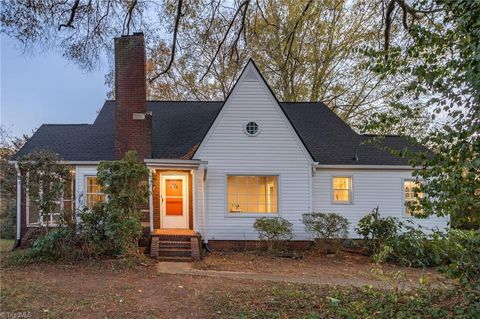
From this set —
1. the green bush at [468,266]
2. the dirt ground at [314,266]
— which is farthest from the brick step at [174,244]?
the green bush at [468,266]

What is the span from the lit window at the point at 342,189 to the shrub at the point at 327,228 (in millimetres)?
1833

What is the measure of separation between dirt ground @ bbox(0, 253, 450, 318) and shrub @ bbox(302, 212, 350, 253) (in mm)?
1528

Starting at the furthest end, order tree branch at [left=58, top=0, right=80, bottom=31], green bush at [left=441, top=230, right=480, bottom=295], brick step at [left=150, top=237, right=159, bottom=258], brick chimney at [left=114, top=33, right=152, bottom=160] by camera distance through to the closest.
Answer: brick chimney at [left=114, top=33, right=152, bottom=160] → brick step at [left=150, top=237, right=159, bottom=258] → tree branch at [left=58, top=0, right=80, bottom=31] → green bush at [left=441, top=230, right=480, bottom=295]

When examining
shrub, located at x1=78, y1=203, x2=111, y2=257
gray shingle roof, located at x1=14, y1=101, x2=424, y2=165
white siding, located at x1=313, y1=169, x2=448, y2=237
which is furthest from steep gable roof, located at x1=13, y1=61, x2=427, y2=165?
shrub, located at x1=78, y1=203, x2=111, y2=257

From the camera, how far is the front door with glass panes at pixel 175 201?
39.0 feet

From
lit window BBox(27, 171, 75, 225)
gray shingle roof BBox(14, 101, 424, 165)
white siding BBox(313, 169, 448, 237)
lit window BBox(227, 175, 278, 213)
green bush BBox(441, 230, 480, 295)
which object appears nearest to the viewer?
green bush BBox(441, 230, 480, 295)

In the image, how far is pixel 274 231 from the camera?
1051 centimetres

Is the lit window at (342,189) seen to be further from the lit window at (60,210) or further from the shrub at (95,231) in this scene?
the lit window at (60,210)

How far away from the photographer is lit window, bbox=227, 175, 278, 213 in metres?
11.6

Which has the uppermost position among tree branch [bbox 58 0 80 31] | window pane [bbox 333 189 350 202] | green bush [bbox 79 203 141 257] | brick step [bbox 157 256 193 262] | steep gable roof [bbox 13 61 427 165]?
tree branch [bbox 58 0 80 31]

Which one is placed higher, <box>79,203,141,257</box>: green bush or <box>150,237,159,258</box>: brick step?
<box>79,203,141,257</box>: green bush

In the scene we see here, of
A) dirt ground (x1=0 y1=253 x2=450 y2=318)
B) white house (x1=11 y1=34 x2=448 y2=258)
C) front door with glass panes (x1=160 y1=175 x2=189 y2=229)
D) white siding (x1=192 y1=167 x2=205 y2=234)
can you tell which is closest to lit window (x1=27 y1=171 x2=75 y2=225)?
white house (x1=11 y1=34 x2=448 y2=258)

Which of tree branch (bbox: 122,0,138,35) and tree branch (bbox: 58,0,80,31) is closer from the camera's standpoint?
tree branch (bbox: 58,0,80,31)

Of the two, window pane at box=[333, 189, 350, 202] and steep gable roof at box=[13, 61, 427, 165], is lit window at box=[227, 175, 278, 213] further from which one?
window pane at box=[333, 189, 350, 202]
